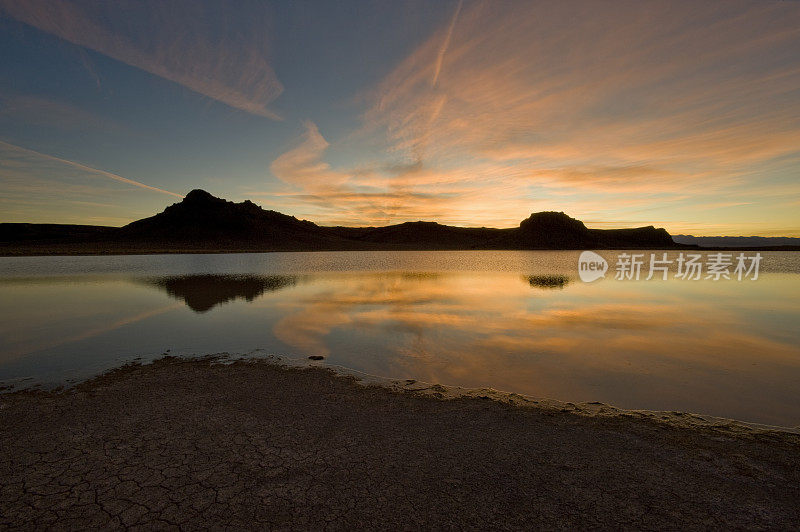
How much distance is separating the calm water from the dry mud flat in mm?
2143

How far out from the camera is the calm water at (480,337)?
9406 millimetres

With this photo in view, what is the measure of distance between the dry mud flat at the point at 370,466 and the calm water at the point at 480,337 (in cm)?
214

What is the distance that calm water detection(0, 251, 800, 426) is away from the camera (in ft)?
30.9

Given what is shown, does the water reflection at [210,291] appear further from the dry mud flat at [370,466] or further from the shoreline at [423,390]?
the dry mud flat at [370,466]

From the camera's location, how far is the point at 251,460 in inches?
223

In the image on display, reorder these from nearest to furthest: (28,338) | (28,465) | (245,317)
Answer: (28,465), (28,338), (245,317)

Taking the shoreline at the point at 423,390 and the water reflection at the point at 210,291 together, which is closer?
the shoreline at the point at 423,390

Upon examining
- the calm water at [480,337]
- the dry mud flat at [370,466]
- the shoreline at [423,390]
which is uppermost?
the dry mud flat at [370,466]

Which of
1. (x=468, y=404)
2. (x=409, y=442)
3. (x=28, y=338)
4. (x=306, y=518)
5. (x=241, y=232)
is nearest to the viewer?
(x=306, y=518)

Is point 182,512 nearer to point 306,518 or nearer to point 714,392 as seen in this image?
point 306,518

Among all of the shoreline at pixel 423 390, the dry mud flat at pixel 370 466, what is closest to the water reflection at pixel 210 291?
the shoreline at pixel 423 390

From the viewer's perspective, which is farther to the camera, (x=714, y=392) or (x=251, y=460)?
(x=714, y=392)

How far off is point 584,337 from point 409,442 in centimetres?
1049

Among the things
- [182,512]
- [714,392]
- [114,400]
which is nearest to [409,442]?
Answer: [182,512]
